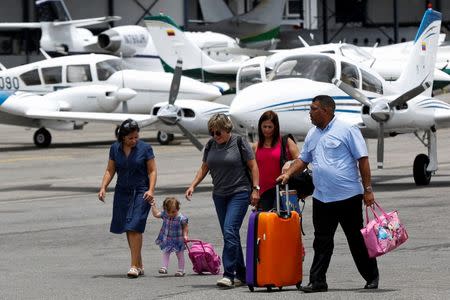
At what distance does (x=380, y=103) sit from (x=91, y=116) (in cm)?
930

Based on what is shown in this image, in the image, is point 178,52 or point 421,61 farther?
point 178,52

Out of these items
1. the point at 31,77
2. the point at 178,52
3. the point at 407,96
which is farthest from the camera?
the point at 178,52

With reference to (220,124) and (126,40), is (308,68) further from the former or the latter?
(126,40)

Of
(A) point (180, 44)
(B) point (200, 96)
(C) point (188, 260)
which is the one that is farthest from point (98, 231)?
(A) point (180, 44)

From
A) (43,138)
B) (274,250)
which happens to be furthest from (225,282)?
(43,138)

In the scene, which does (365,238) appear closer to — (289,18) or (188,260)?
(188,260)

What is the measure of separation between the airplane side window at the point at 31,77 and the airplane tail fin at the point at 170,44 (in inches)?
292

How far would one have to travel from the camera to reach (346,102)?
2188 cm

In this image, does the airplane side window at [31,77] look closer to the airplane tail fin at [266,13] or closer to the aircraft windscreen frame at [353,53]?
the aircraft windscreen frame at [353,53]

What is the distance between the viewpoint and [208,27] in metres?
69.9

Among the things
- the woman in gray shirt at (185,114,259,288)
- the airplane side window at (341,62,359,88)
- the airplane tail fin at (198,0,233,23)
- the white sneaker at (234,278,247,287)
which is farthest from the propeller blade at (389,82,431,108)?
the airplane tail fin at (198,0,233,23)

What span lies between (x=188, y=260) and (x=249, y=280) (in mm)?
2941

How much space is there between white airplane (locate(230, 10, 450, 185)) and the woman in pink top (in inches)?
334

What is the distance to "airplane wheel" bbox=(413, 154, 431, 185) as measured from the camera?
22125mm
